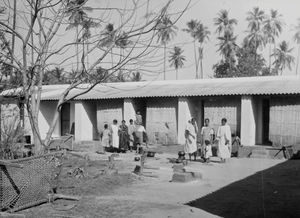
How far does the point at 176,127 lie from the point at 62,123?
7336mm

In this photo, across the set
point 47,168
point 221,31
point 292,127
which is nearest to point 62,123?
point 292,127

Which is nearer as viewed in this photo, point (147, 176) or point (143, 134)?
point (147, 176)

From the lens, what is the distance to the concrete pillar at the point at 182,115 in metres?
19.6

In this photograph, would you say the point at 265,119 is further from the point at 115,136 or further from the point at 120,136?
the point at 115,136

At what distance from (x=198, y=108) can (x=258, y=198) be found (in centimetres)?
1124

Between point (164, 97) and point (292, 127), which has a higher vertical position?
point (164, 97)

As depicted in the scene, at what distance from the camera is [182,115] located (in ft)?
64.5

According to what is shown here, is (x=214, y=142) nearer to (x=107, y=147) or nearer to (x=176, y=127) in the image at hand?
(x=176, y=127)

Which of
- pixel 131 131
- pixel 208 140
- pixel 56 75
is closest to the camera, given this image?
pixel 56 75

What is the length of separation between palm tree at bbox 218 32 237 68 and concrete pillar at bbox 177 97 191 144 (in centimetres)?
2977

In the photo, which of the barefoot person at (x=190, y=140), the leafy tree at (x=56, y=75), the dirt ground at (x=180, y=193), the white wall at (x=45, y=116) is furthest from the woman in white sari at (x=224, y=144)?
the white wall at (x=45, y=116)

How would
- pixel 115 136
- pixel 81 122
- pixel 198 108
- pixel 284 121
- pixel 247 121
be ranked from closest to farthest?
pixel 284 121, pixel 247 121, pixel 115 136, pixel 198 108, pixel 81 122

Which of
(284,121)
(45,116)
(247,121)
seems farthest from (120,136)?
(45,116)

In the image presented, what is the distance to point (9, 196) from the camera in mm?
7594
